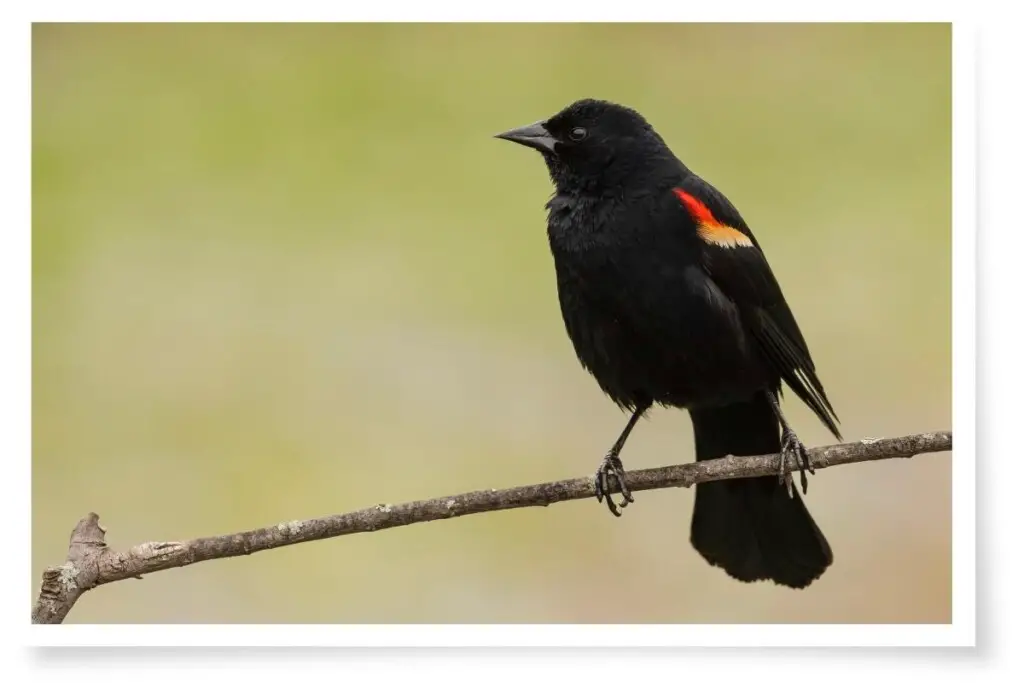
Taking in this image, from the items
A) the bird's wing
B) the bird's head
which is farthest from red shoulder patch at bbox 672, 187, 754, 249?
the bird's head

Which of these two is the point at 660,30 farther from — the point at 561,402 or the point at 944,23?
the point at 561,402

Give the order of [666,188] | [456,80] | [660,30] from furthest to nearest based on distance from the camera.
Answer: [456,80]
[660,30]
[666,188]

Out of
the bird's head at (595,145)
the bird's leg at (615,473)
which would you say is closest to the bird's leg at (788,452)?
the bird's leg at (615,473)

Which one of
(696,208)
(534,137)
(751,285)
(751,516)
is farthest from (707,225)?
(751,516)

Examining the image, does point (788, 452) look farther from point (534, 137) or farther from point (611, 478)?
point (534, 137)

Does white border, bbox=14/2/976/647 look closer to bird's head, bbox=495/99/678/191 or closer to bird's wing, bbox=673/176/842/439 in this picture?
bird's wing, bbox=673/176/842/439
